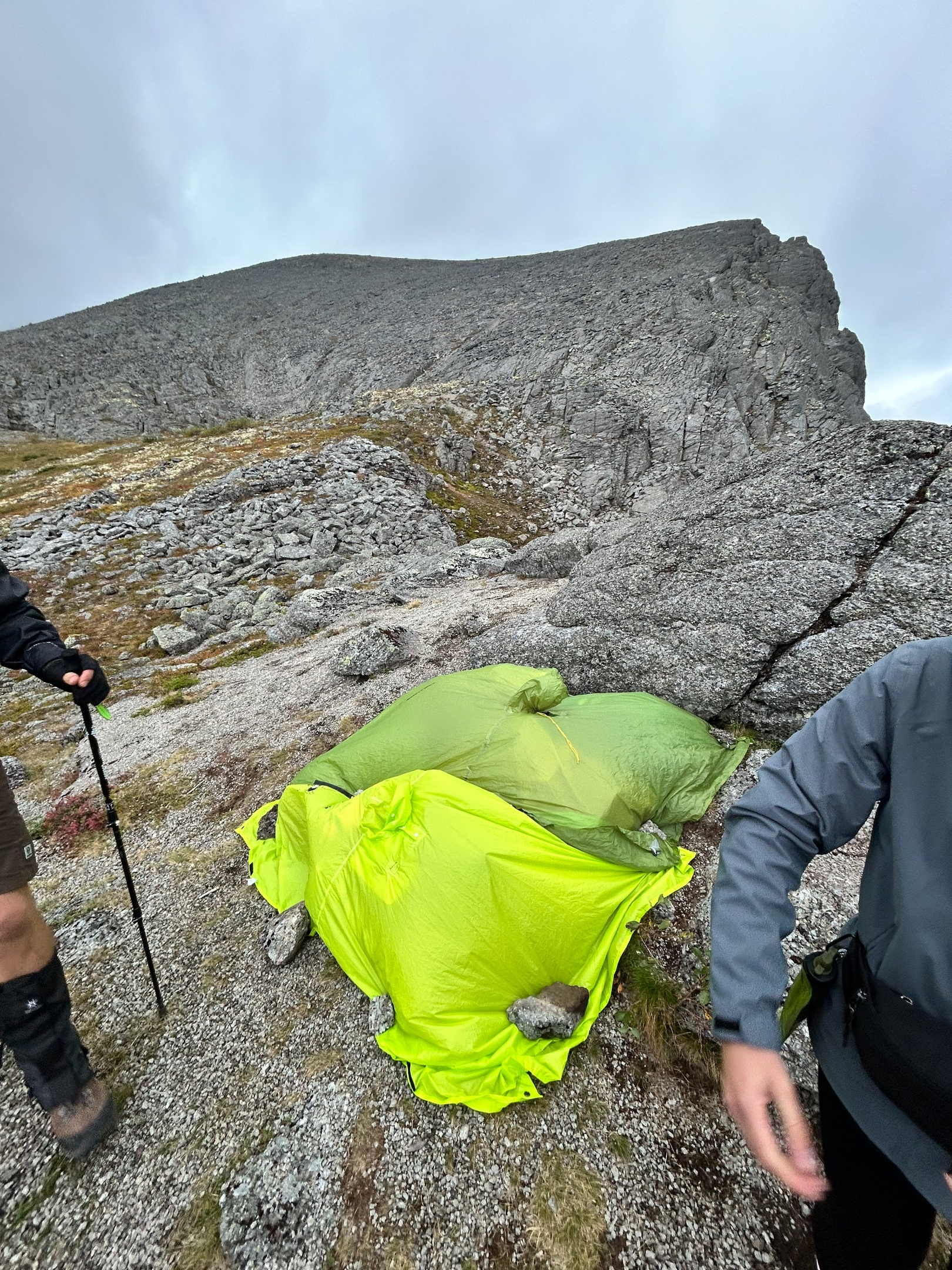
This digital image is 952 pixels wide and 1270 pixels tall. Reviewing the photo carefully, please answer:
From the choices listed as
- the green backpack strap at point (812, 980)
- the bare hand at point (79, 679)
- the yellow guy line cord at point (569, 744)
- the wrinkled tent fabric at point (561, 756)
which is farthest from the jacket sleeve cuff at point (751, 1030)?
the bare hand at point (79, 679)

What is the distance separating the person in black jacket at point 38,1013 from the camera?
2.58 m

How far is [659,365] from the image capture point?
37.0 metres

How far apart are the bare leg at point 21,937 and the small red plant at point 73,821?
3.99 meters

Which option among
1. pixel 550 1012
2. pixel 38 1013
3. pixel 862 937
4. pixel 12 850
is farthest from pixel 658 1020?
pixel 12 850

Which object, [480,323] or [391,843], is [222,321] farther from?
[391,843]

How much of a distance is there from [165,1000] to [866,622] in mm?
7409

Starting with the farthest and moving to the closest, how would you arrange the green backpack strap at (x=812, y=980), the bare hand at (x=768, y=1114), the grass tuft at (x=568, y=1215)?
the grass tuft at (x=568, y=1215) → the green backpack strap at (x=812, y=980) → the bare hand at (x=768, y=1114)

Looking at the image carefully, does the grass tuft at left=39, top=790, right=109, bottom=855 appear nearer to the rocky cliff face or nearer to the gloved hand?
the gloved hand

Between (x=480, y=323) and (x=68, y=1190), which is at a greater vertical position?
(x=480, y=323)

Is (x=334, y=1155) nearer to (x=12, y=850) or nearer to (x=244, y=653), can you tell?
(x=12, y=850)

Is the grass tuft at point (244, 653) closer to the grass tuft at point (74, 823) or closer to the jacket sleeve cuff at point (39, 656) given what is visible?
the grass tuft at point (74, 823)

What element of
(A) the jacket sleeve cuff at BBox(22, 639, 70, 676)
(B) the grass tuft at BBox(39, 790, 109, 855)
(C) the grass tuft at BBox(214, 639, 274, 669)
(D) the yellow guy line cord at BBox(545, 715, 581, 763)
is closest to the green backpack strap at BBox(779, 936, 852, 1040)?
(D) the yellow guy line cord at BBox(545, 715, 581, 763)

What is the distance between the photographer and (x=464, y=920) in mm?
3051

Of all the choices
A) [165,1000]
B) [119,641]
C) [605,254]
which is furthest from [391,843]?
[605,254]
